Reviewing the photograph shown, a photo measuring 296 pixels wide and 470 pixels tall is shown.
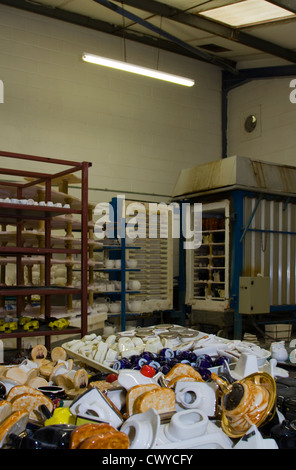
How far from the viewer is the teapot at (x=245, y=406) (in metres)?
1.49

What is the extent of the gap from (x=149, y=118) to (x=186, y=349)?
273 inches

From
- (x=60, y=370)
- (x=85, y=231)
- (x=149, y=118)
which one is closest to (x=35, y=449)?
(x=60, y=370)

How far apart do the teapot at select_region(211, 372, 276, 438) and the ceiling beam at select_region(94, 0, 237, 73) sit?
21.4 ft

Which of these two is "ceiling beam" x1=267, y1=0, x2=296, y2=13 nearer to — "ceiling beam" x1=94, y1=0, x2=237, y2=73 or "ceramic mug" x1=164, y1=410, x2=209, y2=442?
"ceiling beam" x1=94, y1=0, x2=237, y2=73

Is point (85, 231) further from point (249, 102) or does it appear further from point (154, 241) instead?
point (249, 102)

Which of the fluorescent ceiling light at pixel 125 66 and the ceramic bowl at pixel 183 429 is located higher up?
the fluorescent ceiling light at pixel 125 66

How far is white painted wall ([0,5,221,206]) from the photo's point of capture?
733 cm

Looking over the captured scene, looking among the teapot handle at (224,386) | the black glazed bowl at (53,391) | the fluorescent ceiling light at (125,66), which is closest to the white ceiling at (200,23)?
the fluorescent ceiling light at (125,66)

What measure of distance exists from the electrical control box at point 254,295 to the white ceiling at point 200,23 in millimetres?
3724

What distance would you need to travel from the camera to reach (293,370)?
7.73ft

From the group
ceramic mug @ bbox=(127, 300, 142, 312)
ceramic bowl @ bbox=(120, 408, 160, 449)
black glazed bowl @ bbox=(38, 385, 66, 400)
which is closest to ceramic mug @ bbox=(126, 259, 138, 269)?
ceramic mug @ bbox=(127, 300, 142, 312)

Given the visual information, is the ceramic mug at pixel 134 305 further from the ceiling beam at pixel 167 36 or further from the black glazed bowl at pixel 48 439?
the black glazed bowl at pixel 48 439

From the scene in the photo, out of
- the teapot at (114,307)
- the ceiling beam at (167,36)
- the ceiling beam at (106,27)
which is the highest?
the ceiling beam at (106,27)
